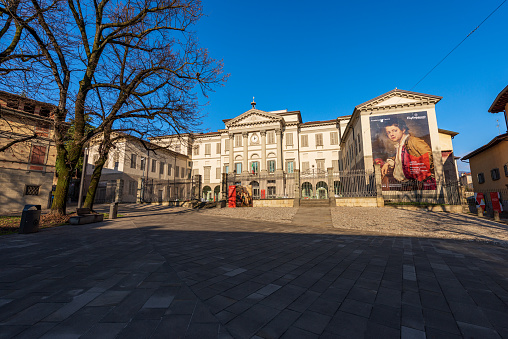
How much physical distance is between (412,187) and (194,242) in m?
23.0

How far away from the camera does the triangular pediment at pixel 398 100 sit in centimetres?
2269

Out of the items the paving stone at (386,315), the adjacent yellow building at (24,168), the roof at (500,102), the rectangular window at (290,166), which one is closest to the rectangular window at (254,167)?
the rectangular window at (290,166)

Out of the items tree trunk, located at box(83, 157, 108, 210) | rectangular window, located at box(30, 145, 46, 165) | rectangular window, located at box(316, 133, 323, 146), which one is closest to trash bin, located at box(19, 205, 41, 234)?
tree trunk, located at box(83, 157, 108, 210)

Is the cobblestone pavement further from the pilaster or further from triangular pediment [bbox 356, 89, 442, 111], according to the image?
the pilaster

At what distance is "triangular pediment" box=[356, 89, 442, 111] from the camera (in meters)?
22.7

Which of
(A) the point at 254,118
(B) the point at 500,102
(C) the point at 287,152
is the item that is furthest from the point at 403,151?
(A) the point at 254,118

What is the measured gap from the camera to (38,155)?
58.9 feet

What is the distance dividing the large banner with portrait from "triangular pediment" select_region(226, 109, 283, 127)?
17.9 metres

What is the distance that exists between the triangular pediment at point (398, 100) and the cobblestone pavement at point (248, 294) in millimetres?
22733

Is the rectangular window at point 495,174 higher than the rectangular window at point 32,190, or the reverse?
the rectangular window at point 495,174

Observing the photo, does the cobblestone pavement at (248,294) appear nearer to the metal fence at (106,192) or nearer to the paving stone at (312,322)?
the paving stone at (312,322)

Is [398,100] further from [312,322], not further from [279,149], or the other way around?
[312,322]

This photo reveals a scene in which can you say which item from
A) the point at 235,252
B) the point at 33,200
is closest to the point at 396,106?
the point at 235,252

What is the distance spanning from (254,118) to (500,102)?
101 feet
